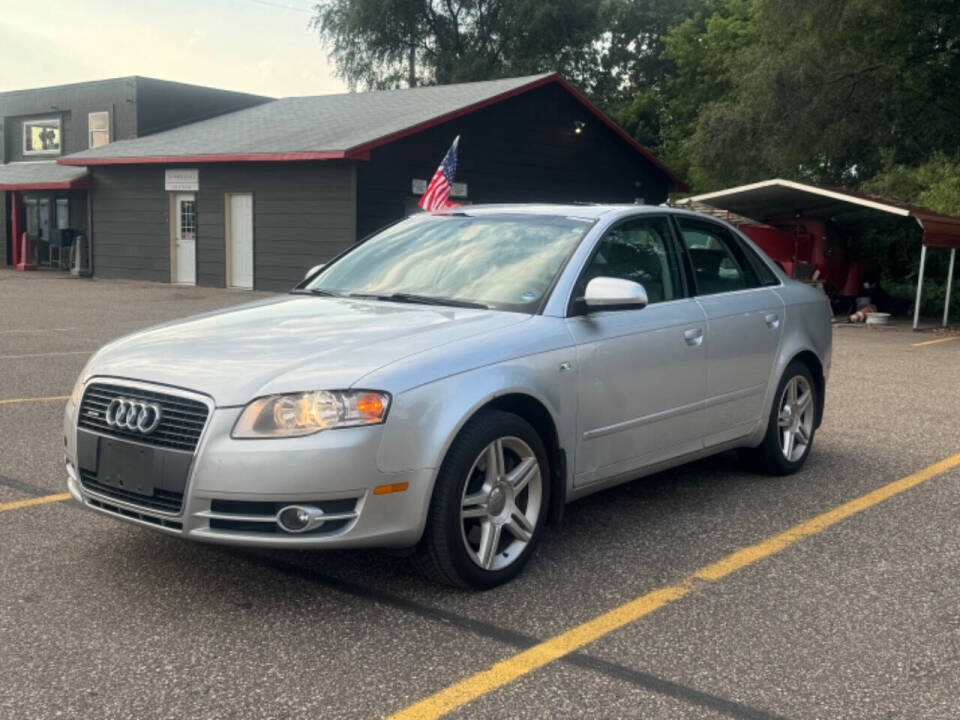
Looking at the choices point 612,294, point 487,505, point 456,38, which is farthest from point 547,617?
point 456,38

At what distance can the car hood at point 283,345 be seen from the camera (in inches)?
153

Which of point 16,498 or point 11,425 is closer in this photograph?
point 16,498

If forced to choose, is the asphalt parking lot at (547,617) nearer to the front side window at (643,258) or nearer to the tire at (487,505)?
the tire at (487,505)

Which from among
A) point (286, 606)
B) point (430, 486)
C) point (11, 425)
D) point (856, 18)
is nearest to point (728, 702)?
point (430, 486)

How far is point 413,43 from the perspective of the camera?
49.2m

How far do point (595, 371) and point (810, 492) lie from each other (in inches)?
79.0

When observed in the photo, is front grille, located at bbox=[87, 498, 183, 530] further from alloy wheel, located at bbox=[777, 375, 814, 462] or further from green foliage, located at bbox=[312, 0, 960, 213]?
green foliage, located at bbox=[312, 0, 960, 213]

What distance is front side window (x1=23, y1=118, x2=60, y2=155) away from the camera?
34.8 m

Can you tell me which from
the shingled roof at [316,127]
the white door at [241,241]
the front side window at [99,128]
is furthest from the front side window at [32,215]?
the white door at [241,241]

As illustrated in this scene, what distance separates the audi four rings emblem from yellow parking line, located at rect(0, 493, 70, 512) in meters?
1.58

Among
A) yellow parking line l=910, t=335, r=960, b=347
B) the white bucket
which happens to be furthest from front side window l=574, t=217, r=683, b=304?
the white bucket

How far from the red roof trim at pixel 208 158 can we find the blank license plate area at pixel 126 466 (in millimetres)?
18553

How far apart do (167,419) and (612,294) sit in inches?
76.4

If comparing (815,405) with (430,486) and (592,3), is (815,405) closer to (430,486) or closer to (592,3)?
(430,486)
